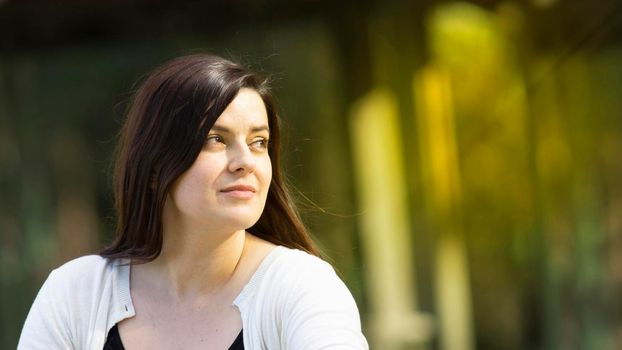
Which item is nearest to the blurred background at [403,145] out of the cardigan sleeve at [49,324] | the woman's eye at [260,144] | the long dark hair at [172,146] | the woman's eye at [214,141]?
the long dark hair at [172,146]

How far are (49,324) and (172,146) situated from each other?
0.56 m

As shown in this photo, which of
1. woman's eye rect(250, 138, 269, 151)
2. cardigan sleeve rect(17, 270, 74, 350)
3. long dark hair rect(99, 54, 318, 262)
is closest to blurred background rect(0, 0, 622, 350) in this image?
long dark hair rect(99, 54, 318, 262)

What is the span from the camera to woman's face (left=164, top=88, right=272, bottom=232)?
9.52ft

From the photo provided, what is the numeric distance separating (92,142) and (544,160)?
2467mm

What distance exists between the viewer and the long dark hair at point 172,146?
2.88 meters

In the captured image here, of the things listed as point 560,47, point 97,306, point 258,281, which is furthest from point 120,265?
point 560,47

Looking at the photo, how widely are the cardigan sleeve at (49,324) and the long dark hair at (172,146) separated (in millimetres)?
160

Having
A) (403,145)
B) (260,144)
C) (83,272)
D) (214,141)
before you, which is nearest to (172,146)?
(214,141)

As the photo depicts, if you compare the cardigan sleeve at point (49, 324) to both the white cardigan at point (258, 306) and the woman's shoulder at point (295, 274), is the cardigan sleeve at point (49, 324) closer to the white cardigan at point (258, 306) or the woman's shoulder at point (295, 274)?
the white cardigan at point (258, 306)

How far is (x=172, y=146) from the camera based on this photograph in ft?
9.53

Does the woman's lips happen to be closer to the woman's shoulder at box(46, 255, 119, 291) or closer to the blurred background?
the woman's shoulder at box(46, 255, 119, 291)

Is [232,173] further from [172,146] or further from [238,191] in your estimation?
[172,146]

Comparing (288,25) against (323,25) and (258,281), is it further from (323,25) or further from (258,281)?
(258,281)

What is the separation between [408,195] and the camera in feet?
23.4
